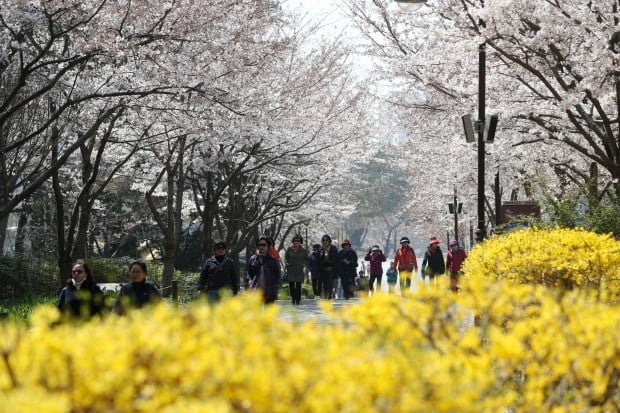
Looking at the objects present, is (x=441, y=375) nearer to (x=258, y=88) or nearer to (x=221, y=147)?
(x=258, y=88)

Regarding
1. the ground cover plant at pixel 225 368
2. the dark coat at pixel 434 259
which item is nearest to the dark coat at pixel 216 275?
the ground cover plant at pixel 225 368

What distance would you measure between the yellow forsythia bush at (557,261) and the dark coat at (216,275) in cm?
373

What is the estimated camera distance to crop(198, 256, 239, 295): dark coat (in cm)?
1413

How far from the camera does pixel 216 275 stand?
14.2m

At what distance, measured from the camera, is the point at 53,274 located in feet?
86.5

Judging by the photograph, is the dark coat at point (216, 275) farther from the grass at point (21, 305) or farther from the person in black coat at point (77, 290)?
the grass at point (21, 305)

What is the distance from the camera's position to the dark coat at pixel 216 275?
14.1 metres

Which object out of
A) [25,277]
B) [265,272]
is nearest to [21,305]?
[25,277]

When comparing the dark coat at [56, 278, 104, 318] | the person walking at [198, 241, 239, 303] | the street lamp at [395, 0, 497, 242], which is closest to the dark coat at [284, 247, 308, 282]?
the street lamp at [395, 0, 497, 242]

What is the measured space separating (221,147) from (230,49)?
11359mm

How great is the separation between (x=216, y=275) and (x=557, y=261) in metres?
5.15

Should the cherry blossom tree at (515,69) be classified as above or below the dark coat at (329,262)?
above

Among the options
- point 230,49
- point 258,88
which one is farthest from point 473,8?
point 258,88

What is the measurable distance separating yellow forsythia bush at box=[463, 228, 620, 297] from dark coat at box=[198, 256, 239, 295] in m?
3.73
